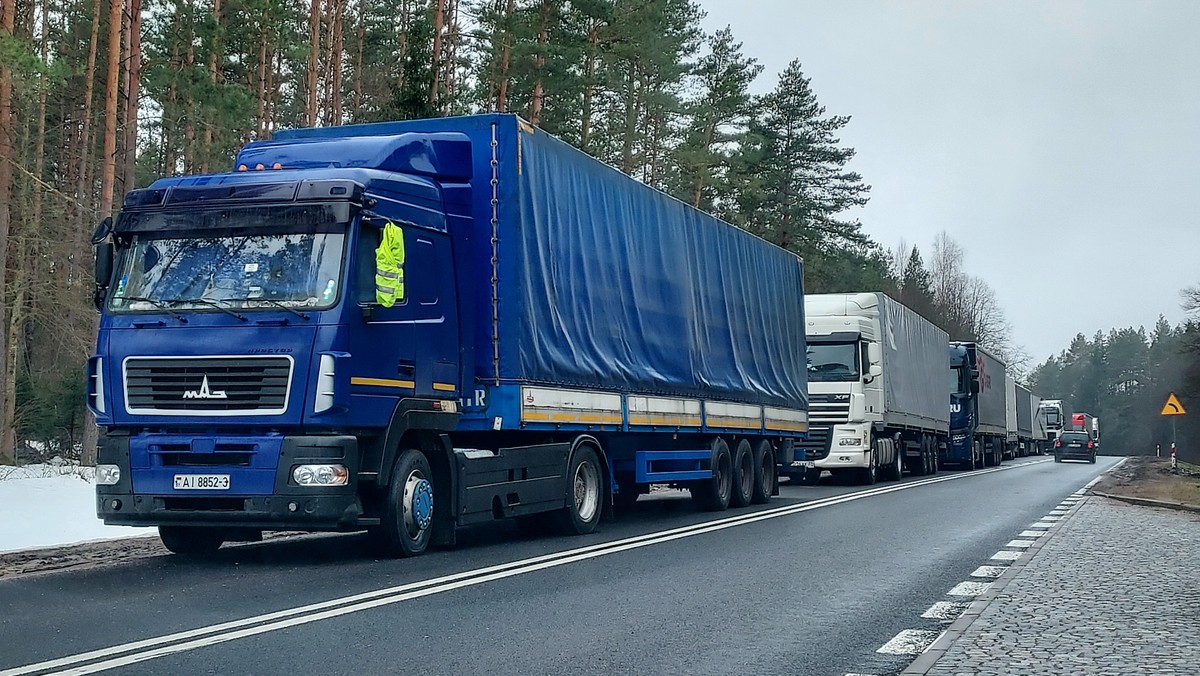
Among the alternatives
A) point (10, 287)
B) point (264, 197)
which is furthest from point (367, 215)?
point (10, 287)

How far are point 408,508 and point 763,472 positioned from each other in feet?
32.9

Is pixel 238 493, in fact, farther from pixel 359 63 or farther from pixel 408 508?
pixel 359 63

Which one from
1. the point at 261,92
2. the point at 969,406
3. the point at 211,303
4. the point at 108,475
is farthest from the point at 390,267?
the point at 969,406

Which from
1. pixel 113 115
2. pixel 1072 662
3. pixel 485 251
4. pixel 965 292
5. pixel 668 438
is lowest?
pixel 1072 662

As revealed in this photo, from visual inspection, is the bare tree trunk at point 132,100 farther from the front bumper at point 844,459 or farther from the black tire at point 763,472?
the front bumper at point 844,459

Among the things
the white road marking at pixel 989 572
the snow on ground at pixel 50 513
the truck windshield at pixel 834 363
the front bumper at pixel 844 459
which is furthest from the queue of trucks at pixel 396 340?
the truck windshield at pixel 834 363

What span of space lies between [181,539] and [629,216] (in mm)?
6397

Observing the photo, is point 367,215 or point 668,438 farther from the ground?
point 367,215

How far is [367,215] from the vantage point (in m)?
11.0

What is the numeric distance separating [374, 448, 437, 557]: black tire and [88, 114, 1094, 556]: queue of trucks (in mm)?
22

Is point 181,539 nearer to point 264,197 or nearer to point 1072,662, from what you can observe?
point 264,197

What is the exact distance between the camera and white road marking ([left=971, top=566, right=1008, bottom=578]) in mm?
10969

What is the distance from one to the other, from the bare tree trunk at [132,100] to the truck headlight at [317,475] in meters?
16.7

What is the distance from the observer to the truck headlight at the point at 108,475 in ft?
35.5
